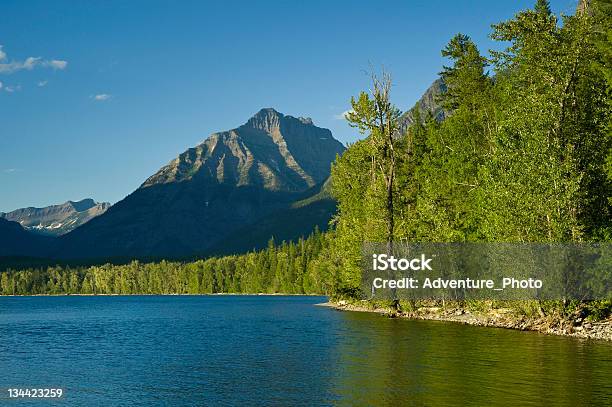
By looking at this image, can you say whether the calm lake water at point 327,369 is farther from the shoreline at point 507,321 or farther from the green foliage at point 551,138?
the green foliage at point 551,138

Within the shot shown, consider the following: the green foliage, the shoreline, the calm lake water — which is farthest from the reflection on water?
the green foliage

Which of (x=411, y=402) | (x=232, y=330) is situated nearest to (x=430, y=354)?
(x=411, y=402)

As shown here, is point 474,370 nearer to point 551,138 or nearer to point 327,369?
point 327,369

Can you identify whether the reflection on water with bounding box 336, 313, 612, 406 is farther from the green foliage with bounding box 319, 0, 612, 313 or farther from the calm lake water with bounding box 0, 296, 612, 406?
the green foliage with bounding box 319, 0, 612, 313

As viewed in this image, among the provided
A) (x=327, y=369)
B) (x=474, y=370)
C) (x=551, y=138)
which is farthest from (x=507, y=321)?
(x=327, y=369)

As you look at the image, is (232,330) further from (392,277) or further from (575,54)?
(575,54)

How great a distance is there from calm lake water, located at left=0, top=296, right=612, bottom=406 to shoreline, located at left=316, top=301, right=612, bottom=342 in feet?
9.93

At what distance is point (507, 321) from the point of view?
6256 cm

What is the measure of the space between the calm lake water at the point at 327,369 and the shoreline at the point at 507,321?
3026 millimetres

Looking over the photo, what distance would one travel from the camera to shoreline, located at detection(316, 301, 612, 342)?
51062mm

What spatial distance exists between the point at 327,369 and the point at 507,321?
3049cm

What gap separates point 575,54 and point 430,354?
96.6 feet

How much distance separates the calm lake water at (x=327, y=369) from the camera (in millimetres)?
29969

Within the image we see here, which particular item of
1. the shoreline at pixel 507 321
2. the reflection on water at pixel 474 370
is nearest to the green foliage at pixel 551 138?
the shoreline at pixel 507 321
